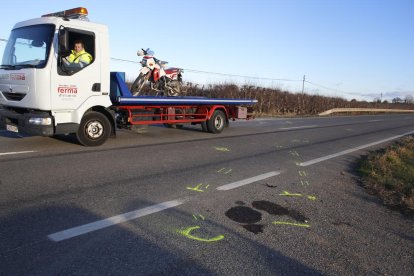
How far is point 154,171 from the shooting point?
6336 mm

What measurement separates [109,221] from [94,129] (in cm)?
479

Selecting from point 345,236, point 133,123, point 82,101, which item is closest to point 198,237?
point 345,236

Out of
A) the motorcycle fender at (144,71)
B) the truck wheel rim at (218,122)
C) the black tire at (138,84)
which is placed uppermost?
the motorcycle fender at (144,71)

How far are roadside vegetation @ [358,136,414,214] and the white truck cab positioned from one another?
5821mm

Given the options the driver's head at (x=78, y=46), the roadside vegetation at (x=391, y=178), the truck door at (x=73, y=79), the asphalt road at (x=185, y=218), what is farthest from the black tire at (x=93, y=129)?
the roadside vegetation at (x=391, y=178)

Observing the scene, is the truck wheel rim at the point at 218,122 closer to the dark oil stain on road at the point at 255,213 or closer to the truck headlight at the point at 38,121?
the truck headlight at the point at 38,121

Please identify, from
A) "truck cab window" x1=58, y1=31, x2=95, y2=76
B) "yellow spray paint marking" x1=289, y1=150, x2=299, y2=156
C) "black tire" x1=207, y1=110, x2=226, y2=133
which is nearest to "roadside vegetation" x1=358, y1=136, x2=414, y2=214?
"yellow spray paint marking" x1=289, y1=150, x2=299, y2=156

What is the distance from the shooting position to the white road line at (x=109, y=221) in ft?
11.6

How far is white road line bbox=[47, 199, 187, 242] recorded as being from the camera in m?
3.52

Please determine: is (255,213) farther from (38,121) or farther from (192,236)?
(38,121)

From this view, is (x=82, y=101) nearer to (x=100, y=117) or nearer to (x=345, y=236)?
(x=100, y=117)

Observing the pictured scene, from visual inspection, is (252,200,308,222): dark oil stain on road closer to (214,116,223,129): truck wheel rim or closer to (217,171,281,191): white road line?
(217,171,281,191): white road line

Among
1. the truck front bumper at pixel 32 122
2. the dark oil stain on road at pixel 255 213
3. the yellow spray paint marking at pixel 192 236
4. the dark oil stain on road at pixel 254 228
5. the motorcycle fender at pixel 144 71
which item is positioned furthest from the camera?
the motorcycle fender at pixel 144 71

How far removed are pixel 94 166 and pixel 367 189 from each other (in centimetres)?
472
